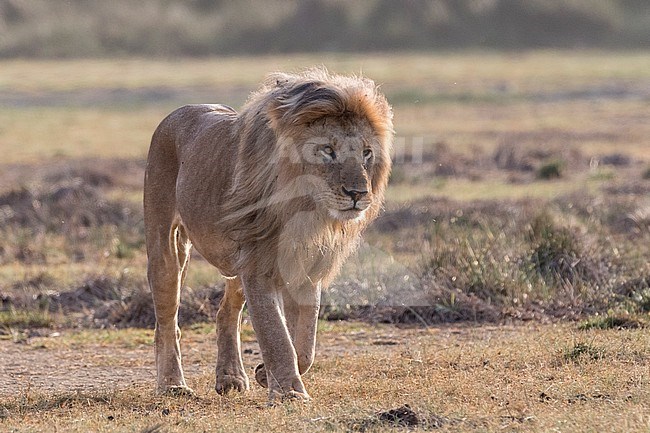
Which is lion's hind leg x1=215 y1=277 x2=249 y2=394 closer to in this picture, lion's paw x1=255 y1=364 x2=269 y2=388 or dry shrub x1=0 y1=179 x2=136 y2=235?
lion's paw x1=255 y1=364 x2=269 y2=388

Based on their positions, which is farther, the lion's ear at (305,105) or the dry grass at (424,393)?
the lion's ear at (305,105)

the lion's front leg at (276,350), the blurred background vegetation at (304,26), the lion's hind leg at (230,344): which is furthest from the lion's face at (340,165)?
the blurred background vegetation at (304,26)

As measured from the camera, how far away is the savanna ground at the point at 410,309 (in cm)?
641

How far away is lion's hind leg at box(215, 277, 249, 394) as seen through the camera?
24.9 feet

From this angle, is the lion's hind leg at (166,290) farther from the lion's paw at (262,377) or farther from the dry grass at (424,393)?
the lion's paw at (262,377)

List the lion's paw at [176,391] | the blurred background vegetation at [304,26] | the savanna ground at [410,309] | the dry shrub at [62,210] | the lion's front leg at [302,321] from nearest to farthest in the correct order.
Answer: the savanna ground at [410,309] < the lion's front leg at [302,321] < the lion's paw at [176,391] < the dry shrub at [62,210] < the blurred background vegetation at [304,26]

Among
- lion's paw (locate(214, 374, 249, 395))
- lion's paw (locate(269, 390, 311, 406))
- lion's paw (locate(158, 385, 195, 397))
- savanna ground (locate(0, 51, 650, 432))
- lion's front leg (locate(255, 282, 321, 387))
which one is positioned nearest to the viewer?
savanna ground (locate(0, 51, 650, 432))

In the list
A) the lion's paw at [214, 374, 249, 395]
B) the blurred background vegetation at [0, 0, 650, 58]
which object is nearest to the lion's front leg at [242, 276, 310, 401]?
the lion's paw at [214, 374, 249, 395]

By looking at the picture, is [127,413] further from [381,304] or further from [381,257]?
[381,257]

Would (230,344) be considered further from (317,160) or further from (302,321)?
(317,160)

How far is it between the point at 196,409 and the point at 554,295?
403cm

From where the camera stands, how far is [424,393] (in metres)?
6.64

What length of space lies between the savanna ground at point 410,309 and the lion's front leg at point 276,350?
0.55 ft

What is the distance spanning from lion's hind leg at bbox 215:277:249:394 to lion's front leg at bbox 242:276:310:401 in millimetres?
882
